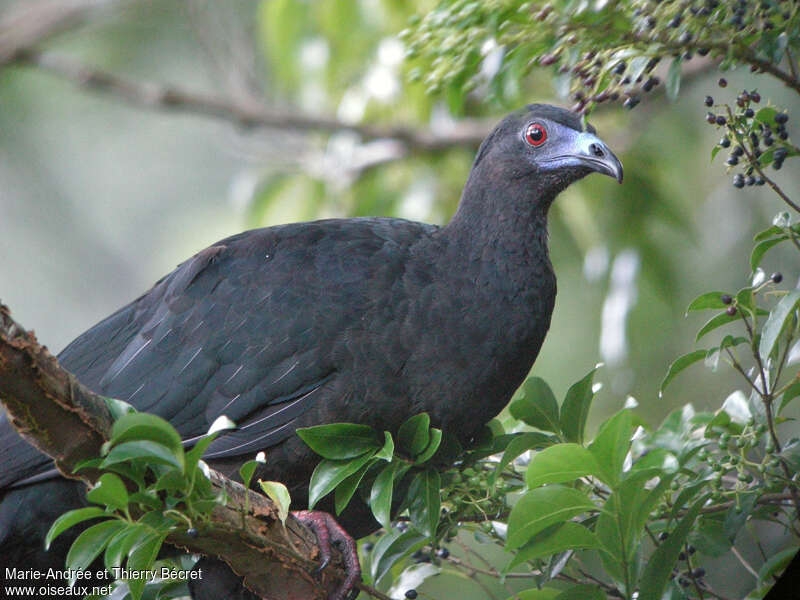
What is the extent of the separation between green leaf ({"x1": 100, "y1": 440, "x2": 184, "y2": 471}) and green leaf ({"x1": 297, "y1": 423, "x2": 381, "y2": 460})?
57 cm

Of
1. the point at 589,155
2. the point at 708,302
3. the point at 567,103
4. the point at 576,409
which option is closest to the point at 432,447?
the point at 576,409

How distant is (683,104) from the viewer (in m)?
5.69

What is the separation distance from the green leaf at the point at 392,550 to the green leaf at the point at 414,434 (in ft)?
0.67

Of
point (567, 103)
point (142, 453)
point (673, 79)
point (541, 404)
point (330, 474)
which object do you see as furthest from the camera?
point (567, 103)

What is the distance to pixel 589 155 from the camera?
3094mm


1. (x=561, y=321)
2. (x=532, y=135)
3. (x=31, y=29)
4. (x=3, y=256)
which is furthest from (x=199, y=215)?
(x=532, y=135)

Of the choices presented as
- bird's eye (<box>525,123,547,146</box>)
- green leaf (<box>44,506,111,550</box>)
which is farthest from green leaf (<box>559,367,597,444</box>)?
green leaf (<box>44,506,111,550</box>)

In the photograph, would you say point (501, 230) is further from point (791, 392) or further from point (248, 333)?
point (791, 392)

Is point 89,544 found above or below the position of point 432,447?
below

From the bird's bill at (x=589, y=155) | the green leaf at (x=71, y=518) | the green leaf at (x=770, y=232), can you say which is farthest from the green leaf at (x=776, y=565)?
the green leaf at (x=71, y=518)

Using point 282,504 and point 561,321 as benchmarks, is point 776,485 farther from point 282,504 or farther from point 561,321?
point 561,321

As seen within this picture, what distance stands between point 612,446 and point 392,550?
83 centimetres

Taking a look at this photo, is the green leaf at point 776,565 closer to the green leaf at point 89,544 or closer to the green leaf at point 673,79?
the green leaf at point 673,79

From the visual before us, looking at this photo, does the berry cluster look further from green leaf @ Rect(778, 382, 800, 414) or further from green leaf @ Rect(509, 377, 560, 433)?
green leaf @ Rect(509, 377, 560, 433)
